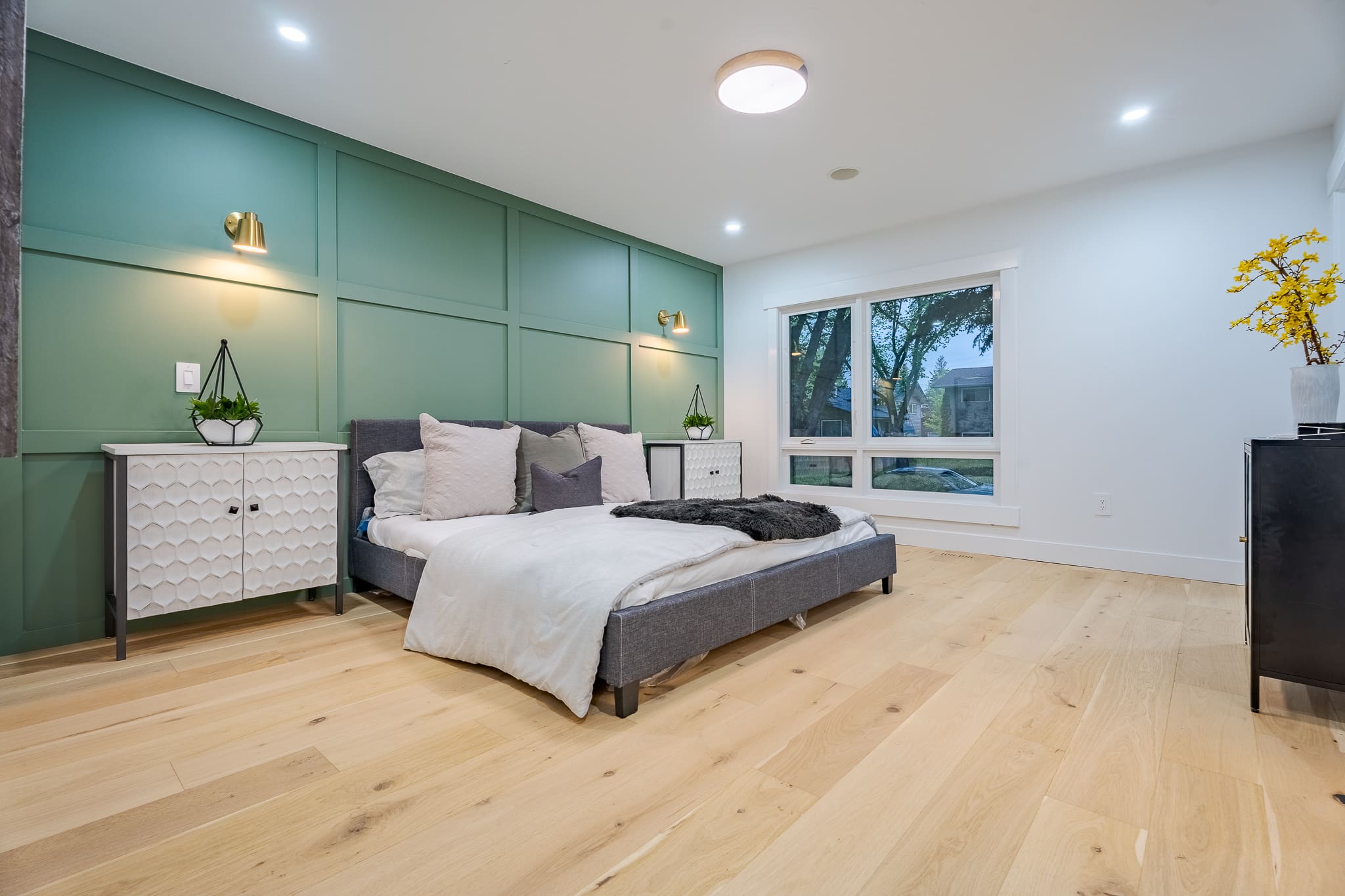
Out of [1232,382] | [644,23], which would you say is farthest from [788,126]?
[1232,382]

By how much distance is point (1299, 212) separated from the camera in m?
3.29

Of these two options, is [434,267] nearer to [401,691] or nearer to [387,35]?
[387,35]

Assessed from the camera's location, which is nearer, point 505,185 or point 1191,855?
point 1191,855

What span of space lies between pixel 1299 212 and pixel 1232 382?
91 cm

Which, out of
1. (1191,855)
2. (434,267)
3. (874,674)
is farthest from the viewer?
(434,267)

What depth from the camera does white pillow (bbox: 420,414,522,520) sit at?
3084 millimetres

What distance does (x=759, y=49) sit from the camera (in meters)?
2.59

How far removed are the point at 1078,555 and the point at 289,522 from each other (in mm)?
4474

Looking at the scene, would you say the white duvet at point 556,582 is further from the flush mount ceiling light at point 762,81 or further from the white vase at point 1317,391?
the flush mount ceiling light at point 762,81

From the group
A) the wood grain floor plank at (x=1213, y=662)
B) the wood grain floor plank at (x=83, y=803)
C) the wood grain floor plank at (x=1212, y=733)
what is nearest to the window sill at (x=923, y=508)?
the wood grain floor plank at (x=1213, y=662)

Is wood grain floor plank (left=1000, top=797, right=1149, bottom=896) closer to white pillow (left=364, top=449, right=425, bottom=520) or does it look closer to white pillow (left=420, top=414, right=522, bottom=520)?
white pillow (left=420, top=414, right=522, bottom=520)

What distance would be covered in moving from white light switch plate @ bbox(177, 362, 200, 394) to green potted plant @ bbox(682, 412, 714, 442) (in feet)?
10.8

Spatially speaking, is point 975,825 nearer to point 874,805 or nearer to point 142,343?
point 874,805

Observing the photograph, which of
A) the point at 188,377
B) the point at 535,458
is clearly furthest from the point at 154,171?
the point at 535,458
